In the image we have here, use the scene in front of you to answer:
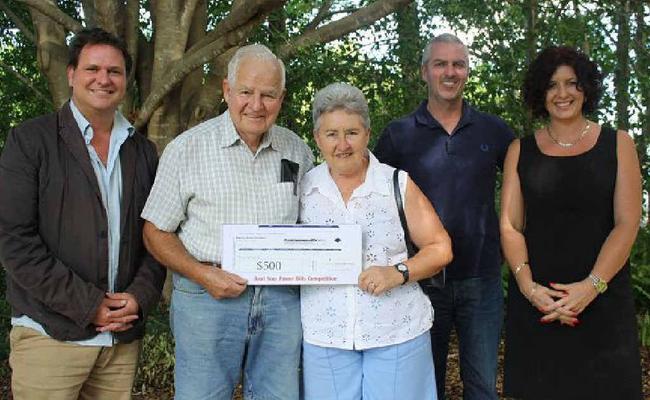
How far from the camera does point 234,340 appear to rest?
11.0 ft

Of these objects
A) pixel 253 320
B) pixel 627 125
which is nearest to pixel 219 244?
pixel 253 320

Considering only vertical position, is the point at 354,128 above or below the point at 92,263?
above

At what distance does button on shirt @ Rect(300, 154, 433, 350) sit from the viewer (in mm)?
3299

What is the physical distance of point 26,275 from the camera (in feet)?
10.6

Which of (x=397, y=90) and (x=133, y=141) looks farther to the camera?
(x=397, y=90)

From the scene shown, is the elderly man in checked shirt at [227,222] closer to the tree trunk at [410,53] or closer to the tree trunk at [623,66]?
the tree trunk at [410,53]

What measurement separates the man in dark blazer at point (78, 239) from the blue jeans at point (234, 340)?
0.91 ft

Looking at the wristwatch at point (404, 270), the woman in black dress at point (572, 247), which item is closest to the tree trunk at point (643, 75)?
the woman in black dress at point (572, 247)

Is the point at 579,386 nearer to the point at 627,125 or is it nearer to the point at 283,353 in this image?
the point at 283,353

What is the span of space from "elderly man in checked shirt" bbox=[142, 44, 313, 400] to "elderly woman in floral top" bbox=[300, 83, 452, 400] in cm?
14

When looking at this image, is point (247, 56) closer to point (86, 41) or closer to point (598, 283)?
point (86, 41)

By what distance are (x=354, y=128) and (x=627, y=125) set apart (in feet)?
17.9

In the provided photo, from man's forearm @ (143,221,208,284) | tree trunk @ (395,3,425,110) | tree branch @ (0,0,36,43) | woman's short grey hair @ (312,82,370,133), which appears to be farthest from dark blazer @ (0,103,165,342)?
tree branch @ (0,0,36,43)

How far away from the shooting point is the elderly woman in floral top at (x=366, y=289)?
10.8 ft
